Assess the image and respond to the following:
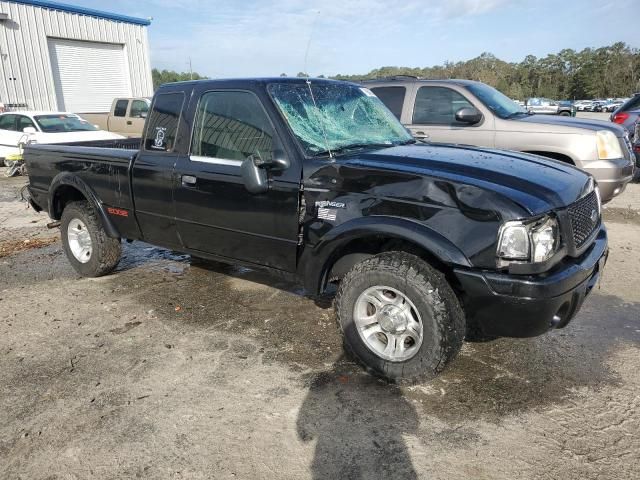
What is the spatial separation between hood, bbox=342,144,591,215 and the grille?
6 cm

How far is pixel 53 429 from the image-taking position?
281 centimetres

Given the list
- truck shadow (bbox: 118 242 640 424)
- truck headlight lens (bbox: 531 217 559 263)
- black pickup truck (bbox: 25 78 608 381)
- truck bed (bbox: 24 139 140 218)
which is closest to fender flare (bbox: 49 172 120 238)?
truck bed (bbox: 24 139 140 218)

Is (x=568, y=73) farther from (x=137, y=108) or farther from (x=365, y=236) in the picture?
(x=365, y=236)

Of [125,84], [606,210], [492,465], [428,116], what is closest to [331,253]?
[492,465]

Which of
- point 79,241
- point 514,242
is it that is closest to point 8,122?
point 79,241

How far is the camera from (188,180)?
3.95m

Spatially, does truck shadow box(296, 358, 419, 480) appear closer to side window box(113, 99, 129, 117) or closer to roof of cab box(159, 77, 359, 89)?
roof of cab box(159, 77, 359, 89)

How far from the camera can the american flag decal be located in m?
3.21

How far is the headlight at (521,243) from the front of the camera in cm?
264

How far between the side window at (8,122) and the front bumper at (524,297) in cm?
1424

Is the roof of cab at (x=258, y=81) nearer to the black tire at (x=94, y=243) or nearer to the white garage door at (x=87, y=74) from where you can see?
the black tire at (x=94, y=243)

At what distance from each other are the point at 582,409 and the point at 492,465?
80 cm

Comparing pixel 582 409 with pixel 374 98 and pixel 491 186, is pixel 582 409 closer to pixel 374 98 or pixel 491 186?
pixel 491 186

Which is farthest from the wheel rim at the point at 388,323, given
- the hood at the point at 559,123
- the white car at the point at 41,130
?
the white car at the point at 41,130
